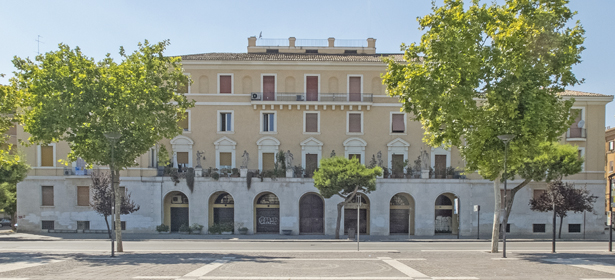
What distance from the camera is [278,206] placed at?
126 ft

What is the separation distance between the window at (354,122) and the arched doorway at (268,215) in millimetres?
8390

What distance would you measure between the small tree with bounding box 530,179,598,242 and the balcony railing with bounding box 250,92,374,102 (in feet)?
49.8

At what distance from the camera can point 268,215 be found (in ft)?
126

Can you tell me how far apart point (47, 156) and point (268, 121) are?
18059 millimetres

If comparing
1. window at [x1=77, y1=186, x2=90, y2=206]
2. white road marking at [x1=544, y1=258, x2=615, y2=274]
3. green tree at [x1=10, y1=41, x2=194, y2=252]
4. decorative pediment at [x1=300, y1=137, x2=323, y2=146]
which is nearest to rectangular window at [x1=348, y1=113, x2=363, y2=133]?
decorative pediment at [x1=300, y1=137, x2=323, y2=146]

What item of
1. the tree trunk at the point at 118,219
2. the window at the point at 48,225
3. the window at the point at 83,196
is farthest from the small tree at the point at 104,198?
the tree trunk at the point at 118,219

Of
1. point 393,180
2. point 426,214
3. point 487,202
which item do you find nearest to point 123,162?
point 393,180

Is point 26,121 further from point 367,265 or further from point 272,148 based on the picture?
point 272,148

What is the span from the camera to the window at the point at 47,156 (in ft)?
127

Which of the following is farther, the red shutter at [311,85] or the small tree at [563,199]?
the red shutter at [311,85]

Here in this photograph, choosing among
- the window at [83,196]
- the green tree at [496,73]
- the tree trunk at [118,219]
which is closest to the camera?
the green tree at [496,73]

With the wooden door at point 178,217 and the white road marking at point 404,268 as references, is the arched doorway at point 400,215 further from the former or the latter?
the white road marking at point 404,268

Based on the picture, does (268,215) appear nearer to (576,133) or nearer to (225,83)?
(225,83)

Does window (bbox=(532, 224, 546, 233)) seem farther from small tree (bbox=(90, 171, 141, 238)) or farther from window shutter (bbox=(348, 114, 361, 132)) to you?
small tree (bbox=(90, 171, 141, 238))
